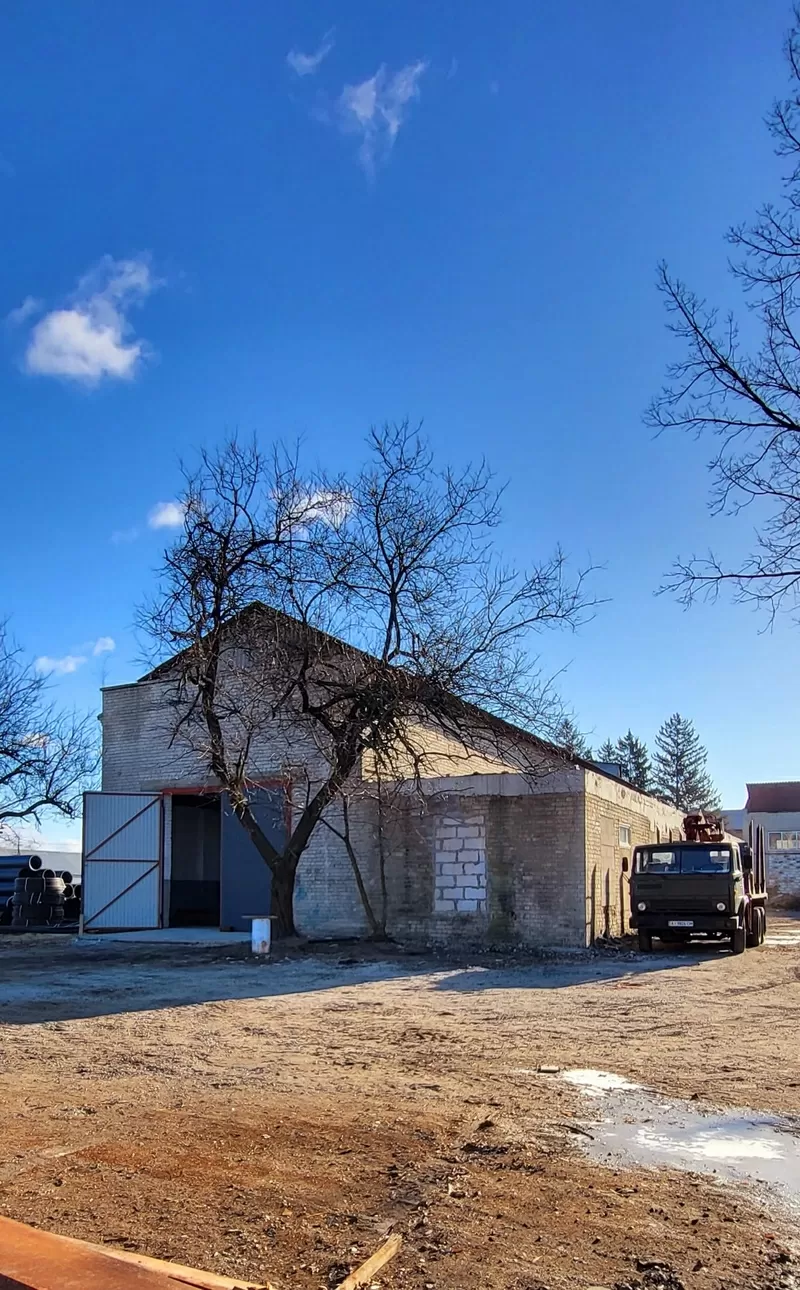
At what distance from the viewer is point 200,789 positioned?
2564 cm

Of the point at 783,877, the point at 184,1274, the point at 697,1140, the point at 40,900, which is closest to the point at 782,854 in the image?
the point at 783,877

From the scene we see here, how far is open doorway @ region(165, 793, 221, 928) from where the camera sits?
26922 mm

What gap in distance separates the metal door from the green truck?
12.5m

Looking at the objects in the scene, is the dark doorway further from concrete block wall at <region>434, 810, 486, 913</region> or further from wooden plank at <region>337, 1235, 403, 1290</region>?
wooden plank at <region>337, 1235, 403, 1290</region>

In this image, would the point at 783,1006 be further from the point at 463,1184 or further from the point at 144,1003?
the point at 463,1184

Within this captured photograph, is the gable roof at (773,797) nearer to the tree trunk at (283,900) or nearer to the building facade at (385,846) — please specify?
the building facade at (385,846)

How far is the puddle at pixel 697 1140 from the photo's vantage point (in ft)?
17.7

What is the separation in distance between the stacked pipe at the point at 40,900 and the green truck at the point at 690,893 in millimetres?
18471

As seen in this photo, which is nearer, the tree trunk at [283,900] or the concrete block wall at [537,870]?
the concrete block wall at [537,870]

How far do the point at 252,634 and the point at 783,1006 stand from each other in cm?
1212

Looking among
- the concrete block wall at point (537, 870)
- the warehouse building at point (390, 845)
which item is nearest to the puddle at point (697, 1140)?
the concrete block wall at point (537, 870)

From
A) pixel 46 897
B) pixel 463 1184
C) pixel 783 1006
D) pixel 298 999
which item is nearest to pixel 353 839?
pixel 298 999

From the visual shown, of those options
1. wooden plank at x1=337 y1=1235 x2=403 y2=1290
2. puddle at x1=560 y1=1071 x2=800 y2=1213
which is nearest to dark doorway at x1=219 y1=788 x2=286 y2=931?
puddle at x1=560 y1=1071 x2=800 y2=1213

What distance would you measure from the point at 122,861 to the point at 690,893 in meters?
14.4
